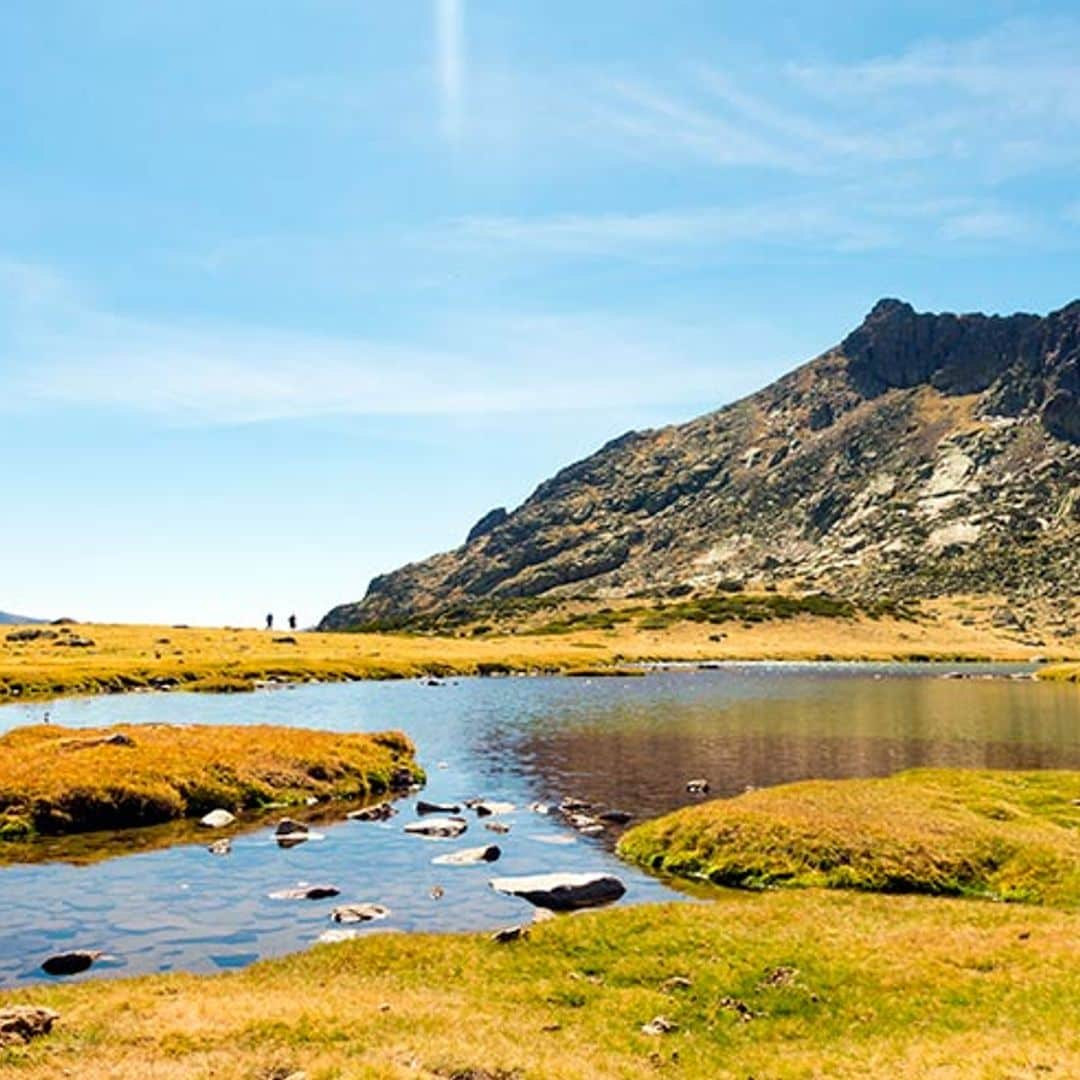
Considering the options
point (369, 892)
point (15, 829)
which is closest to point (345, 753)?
point (15, 829)

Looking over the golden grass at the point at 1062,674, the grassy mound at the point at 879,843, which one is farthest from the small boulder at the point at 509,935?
the golden grass at the point at 1062,674

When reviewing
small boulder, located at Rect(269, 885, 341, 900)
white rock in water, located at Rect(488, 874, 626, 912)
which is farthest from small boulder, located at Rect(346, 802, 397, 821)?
white rock in water, located at Rect(488, 874, 626, 912)

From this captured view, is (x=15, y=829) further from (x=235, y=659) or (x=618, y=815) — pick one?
(x=235, y=659)

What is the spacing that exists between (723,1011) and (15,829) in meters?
34.4

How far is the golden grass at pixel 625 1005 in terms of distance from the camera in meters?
20.0

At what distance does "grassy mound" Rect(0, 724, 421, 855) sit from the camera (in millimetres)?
46906

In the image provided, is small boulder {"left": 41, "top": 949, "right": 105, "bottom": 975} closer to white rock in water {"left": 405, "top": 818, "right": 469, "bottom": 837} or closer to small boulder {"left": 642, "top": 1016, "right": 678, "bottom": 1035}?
small boulder {"left": 642, "top": 1016, "right": 678, "bottom": 1035}

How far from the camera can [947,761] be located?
73125 millimetres

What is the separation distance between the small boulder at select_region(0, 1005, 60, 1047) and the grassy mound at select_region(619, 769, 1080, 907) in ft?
78.7

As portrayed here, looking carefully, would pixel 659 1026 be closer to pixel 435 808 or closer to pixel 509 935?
pixel 509 935

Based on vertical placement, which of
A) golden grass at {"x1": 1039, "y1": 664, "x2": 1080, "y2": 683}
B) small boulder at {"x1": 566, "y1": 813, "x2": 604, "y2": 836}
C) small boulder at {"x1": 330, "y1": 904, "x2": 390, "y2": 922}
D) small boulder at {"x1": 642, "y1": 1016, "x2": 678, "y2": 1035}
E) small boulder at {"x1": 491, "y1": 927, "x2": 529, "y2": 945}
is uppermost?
golden grass at {"x1": 1039, "y1": 664, "x2": 1080, "y2": 683}

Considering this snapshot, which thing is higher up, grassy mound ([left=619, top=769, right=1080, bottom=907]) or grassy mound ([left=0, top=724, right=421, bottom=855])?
grassy mound ([left=0, top=724, right=421, bottom=855])

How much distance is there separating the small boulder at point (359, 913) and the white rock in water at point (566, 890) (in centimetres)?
484

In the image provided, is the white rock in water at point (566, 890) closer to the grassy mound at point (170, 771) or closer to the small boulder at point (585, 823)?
the small boulder at point (585, 823)
